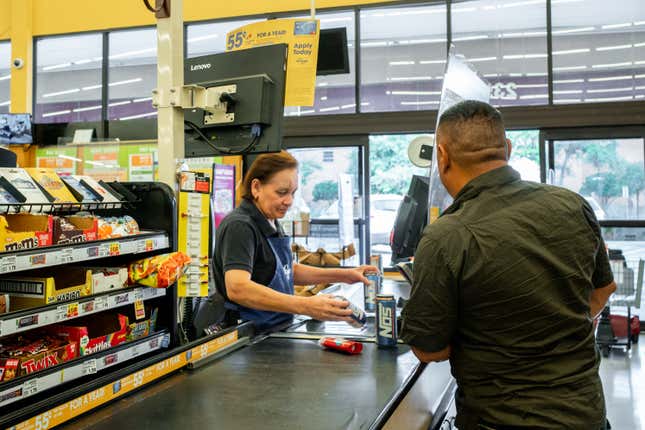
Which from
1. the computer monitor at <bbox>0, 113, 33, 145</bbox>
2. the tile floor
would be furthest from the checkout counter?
the computer monitor at <bbox>0, 113, 33, 145</bbox>

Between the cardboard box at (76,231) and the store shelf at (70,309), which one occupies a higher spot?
the cardboard box at (76,231)

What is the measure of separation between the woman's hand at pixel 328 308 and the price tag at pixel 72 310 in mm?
730

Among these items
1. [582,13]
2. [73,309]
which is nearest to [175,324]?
[73,309]

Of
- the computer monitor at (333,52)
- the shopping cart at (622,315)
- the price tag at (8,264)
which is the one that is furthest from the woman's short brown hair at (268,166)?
the shopping cart at (622,315)

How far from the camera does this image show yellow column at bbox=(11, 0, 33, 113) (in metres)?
7.95

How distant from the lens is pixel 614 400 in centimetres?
403

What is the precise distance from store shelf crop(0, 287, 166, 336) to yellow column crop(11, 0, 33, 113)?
7.44 meters

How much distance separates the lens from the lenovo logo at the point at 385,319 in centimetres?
190

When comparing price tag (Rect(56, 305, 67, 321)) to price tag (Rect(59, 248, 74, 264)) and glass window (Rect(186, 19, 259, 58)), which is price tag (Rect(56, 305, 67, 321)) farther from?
glass window (Rect(186, 19, 259, 58))

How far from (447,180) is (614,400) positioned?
133 inches

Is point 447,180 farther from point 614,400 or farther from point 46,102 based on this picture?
point 46,102

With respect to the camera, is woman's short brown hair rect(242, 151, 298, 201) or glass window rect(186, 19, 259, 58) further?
glass window rect(186, 19, 259, 58)

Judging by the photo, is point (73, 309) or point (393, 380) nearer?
point (73, 309)

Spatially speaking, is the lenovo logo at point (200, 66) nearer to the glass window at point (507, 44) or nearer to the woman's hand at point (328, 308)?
the woman's hand at point (328, 308)
